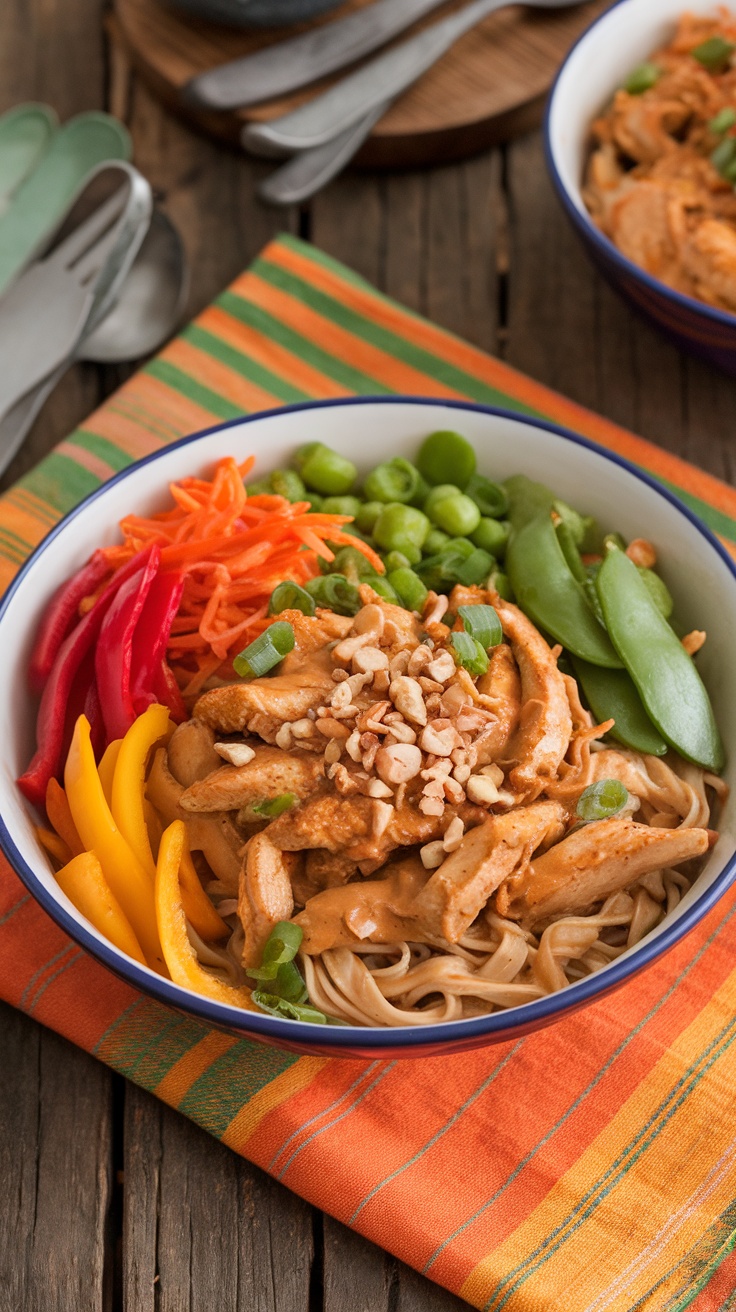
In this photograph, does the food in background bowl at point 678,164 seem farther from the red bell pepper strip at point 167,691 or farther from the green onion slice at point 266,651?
the red bell pepper strip at point 167,691

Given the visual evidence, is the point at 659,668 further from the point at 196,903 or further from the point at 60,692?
the point at 60,692

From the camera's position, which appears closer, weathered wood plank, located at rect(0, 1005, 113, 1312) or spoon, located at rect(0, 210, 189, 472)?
weathered wood plank, located at rect(0, 1005, 113, 1312)

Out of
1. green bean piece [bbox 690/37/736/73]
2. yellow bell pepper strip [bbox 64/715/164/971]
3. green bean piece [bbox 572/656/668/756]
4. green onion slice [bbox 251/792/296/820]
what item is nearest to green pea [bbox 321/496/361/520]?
green bean piece [bbox 572/656/668/756]

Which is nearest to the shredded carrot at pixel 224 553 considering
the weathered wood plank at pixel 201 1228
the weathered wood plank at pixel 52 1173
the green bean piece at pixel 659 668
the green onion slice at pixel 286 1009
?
the green bean piece at pixel 659 668

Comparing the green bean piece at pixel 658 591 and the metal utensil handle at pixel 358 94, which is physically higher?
the metal utensil handle at pixel 358 94

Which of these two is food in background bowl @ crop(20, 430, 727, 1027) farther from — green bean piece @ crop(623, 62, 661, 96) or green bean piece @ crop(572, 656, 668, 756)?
green bean piece @ crop(623, 62, 661, 96)
